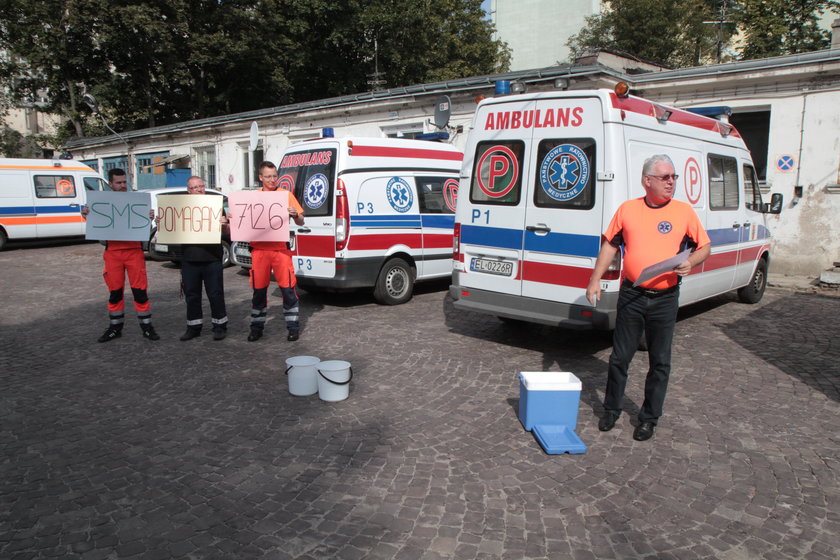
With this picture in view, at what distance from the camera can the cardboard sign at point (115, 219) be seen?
22.5 ft

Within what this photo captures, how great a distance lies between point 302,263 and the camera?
8.66 meters

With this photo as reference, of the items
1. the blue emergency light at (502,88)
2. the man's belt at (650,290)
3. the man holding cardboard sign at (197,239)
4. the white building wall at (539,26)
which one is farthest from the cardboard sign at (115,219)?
the white building wall at (539,26)

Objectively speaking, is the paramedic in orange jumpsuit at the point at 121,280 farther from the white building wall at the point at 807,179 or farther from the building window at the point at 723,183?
the white building wall at the point at 807,179

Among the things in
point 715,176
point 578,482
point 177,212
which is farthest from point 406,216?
point 578,482

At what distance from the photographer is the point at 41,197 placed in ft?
54.7

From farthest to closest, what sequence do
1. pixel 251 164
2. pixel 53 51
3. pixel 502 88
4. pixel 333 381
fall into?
pixel 53 51 < pixel 251 164 < pixel 502 88 < pixel 333 381

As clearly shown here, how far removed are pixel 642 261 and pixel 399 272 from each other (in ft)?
17.6

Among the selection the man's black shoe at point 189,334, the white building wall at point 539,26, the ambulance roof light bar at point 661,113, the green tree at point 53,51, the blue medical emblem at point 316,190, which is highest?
the white building wall at point 539,26

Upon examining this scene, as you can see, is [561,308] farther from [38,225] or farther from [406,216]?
[38,225]

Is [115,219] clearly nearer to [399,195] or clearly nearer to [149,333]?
[149,333]

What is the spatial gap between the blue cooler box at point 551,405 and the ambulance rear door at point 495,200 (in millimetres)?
2022

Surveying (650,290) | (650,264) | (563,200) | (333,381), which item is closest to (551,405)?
(650,290)

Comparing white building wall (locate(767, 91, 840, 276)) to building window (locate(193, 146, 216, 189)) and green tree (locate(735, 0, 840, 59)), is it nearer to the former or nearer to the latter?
building window (locate(193, 146, 216, 189))

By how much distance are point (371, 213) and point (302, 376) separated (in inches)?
152
